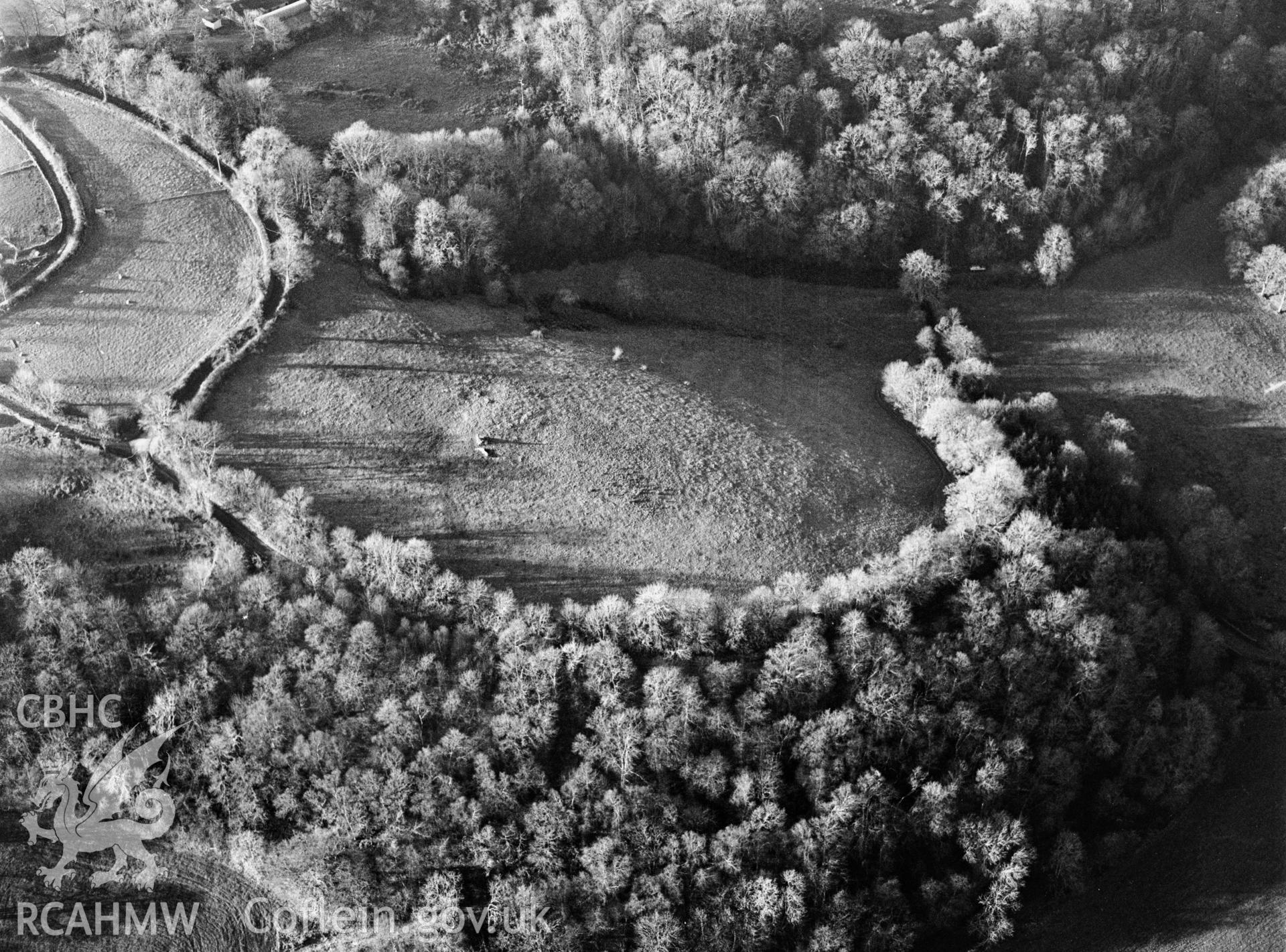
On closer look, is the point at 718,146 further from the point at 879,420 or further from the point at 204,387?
the point at 204,387

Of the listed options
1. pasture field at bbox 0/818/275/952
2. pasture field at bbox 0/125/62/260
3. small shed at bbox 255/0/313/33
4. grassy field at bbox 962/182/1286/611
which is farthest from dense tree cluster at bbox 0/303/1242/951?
small shed at bbox 255/0/313/33

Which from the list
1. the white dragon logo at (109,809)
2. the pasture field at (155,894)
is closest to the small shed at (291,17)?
the white dragon logo at (109,809)

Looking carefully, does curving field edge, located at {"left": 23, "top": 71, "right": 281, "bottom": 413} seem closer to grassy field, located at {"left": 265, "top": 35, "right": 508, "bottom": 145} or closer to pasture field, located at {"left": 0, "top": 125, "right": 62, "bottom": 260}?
pasture field, located at {"left": 0, "top": 125, "right": 62, "bottom": 260}

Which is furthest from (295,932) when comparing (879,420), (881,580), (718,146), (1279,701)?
(718,146)

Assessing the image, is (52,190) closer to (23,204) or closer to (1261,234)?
(23,204)

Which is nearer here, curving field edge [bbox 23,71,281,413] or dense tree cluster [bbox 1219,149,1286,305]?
curving field edge [bbox 23,71,281,413]

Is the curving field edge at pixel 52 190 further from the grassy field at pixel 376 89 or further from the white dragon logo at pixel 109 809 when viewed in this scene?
the white dragon logo at pixel 109 809
